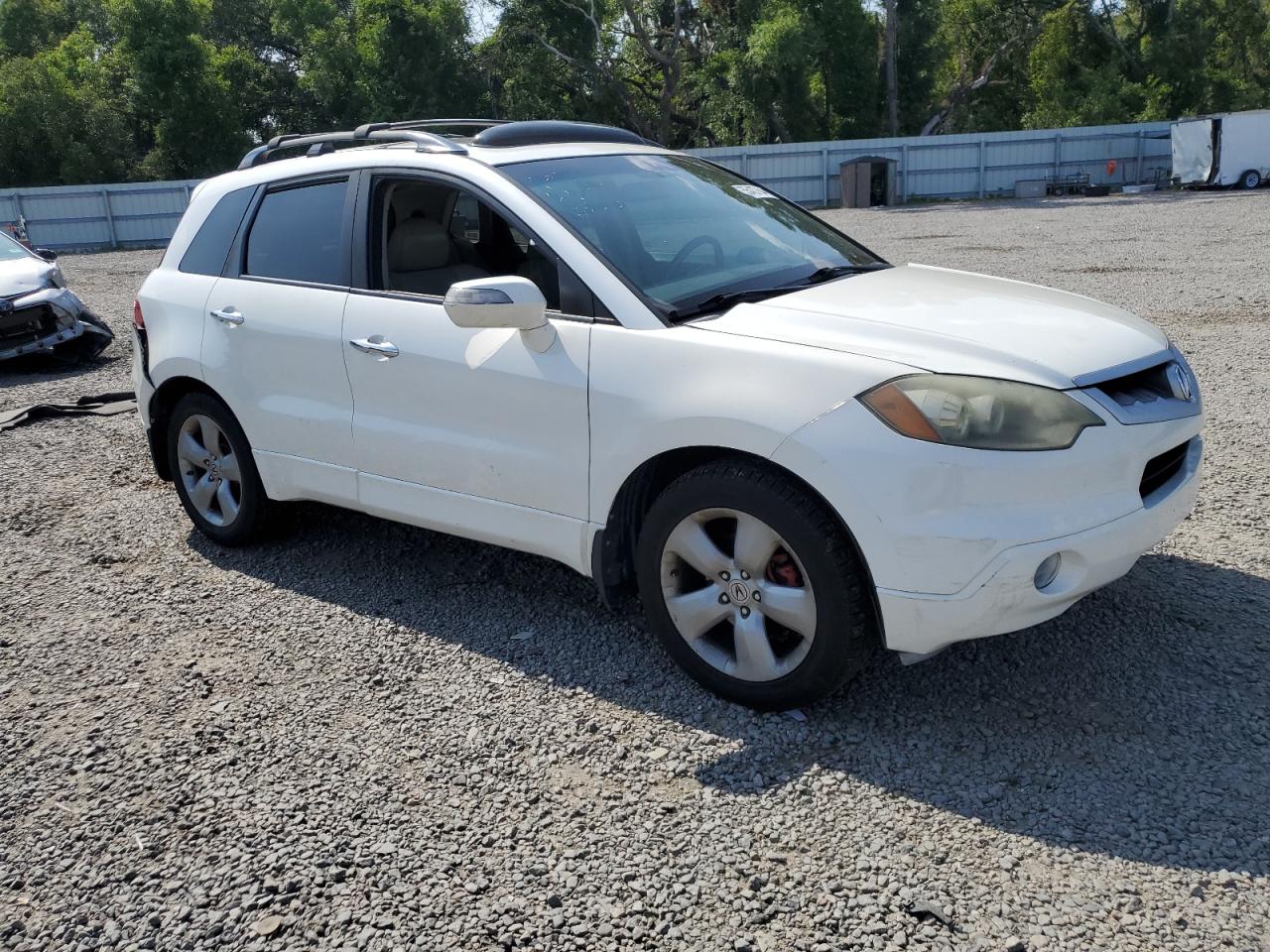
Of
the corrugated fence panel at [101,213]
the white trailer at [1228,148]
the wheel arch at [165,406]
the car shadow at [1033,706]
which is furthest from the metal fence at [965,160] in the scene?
the car shadow at [1033,706]

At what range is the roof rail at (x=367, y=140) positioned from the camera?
4.45 meters

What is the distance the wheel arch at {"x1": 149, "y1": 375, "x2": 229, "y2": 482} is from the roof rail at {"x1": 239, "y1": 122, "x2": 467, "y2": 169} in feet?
3.53

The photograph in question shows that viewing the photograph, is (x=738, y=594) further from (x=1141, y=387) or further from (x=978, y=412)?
(x=1141, y=387)

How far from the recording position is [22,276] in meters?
10.6

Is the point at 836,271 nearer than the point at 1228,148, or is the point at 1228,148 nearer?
the point at 836,271

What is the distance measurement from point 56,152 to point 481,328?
47.6 metres

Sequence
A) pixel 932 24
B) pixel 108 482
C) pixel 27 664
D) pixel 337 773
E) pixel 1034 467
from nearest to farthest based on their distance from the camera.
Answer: pixel 1034 467
pixel 337 773
pixel 27 664
pixel 108 482
pixel 932 24

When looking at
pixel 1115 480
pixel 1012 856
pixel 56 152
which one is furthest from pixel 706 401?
pixel 56 152

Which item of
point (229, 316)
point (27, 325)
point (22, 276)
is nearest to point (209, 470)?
point (229, 316)

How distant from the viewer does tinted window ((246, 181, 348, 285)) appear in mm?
4637

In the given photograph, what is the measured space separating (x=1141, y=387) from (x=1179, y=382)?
245 mm

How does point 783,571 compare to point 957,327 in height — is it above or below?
below

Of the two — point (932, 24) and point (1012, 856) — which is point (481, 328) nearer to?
point (1012, 856)

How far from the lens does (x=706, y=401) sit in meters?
3.43
